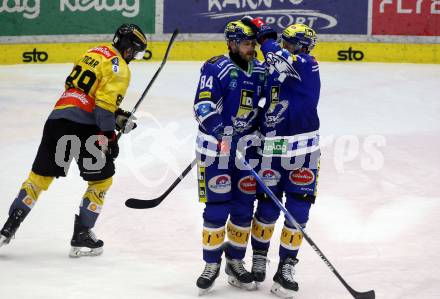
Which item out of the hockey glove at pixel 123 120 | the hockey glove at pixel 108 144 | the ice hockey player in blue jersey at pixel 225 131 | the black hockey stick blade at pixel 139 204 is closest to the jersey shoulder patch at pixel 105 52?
the hockey glove at pixel 123 120

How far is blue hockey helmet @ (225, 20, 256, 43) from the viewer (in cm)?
553

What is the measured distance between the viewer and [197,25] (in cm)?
1341

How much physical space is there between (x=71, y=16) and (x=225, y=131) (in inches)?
312

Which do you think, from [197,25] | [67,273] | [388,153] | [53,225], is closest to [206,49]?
[197,25]

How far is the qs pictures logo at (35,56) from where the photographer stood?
13.0 meters

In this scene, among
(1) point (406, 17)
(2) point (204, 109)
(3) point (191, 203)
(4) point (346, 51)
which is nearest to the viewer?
(2) point (204, 109)

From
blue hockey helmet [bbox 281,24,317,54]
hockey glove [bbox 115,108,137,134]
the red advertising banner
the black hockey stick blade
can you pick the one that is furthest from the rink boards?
blue hockey helmet [bbox 281,24,317,54]

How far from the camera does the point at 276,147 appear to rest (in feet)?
18.5

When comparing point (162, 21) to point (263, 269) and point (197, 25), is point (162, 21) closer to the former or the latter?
point (197, 25)

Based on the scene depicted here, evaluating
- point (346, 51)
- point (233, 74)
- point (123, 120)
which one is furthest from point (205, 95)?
point (346, 51)

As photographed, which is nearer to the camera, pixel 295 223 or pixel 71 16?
pixel 295 223

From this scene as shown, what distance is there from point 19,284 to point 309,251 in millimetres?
1913

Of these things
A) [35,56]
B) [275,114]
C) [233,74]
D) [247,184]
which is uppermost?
[233,74]

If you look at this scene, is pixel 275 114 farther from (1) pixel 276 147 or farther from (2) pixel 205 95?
(2) pixel 205 95
